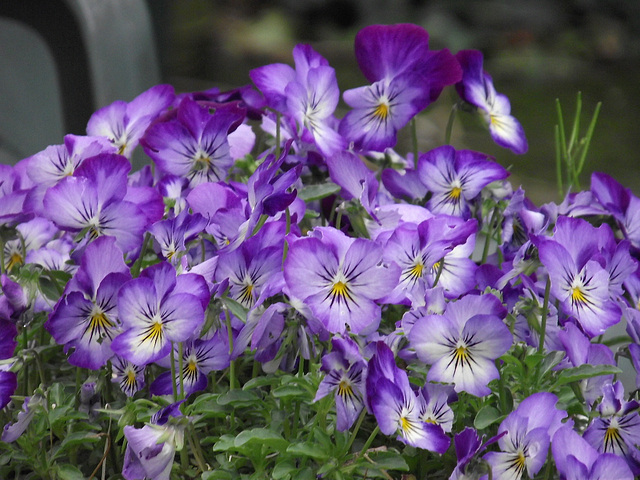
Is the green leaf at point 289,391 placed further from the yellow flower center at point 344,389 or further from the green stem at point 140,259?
the green stem at point 140,259

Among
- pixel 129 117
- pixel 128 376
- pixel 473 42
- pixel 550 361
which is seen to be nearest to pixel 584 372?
pixel 550 361

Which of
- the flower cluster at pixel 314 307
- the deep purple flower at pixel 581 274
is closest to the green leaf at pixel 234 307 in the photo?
the flower cluster at pixel 314 307

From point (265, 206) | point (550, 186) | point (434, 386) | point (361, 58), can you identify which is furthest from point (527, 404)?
point (550, 186)

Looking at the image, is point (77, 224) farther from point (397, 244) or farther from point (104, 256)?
point (397, 244)

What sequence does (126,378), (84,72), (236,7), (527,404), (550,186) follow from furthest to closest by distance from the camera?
(236,7)
(550,186)
(84,72)
(126,378)
(527,404)

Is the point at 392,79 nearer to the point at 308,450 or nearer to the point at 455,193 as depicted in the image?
the point at 455,193

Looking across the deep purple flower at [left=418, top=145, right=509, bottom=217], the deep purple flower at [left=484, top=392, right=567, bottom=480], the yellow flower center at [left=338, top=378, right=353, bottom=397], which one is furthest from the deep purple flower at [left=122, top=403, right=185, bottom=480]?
the deep purple flower at [left=418, top=145, right=509, bottom=217]

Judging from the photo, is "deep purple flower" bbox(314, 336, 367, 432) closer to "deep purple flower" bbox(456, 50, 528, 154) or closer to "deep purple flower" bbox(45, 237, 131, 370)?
"deep purple flower" bbox(45, 237, 131, 370)
